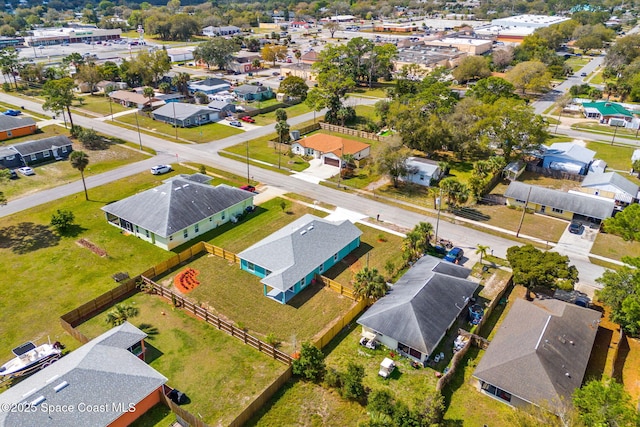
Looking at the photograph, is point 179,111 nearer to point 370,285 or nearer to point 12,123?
point 12,123

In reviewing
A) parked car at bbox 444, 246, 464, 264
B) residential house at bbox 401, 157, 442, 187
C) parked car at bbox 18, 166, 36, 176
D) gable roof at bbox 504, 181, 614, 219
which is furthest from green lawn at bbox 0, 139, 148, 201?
gable roof at bbox 504, 181, 614, 219

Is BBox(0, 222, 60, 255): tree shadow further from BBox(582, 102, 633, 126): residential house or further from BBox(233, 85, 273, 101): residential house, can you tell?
BBox(582, 102, 633, 126): residential house

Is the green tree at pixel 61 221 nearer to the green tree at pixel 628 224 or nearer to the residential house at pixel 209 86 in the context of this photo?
the green tree at pixel 628 224

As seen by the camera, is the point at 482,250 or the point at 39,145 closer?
the point at 482,250

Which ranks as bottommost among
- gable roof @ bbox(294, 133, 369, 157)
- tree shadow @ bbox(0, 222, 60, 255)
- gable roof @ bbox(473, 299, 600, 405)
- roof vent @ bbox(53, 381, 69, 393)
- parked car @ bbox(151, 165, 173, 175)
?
tree shadow @ bbox(0, 222, 60, 255)

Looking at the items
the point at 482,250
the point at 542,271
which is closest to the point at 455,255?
the point at 482,250

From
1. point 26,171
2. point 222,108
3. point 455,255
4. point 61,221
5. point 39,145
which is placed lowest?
point 455,255
